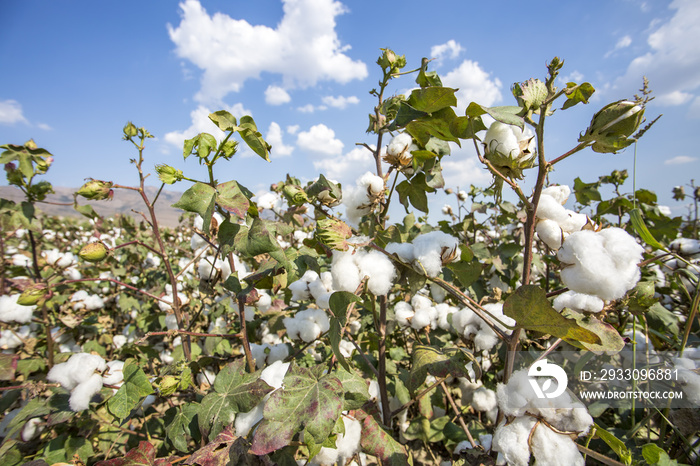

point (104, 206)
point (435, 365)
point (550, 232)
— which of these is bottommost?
point (435, 365)

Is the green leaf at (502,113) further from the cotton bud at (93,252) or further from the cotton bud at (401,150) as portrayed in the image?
the cotton bud at (93,252)

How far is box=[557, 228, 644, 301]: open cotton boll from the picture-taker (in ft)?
2.13

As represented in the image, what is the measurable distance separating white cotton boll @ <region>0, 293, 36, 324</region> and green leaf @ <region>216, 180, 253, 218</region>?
74.0 inches

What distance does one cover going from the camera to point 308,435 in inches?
29.7

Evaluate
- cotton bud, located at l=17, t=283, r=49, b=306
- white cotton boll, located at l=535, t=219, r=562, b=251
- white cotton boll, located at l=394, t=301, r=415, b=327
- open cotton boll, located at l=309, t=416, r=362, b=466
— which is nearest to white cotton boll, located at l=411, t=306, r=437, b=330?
white cotton boll, located at l=394, t=301, r=415, b=327

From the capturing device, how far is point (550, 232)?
2.55 feet

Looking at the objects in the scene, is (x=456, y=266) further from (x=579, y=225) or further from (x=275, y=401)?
(x=275, y=401)

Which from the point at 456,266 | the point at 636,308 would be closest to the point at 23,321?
the point at 456,266

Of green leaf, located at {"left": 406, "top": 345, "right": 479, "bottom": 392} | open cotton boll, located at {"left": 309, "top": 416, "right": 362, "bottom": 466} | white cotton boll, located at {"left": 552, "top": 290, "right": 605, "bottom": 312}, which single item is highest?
white cotton boll, located at {"left": 552, "top": 290, "right": 605, "bottom": 312}

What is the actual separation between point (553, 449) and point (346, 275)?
0.61m

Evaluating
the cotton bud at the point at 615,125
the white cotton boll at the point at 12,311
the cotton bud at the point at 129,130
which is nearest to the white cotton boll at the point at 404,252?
the cotton bud at the point at 615,125

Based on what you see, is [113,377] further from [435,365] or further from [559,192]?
[559,192]

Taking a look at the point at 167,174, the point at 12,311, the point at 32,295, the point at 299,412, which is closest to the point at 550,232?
the point at 299,412

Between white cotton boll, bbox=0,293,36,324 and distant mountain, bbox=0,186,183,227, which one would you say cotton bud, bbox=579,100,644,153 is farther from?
white cotton boll, bbox=0,293,36,324
